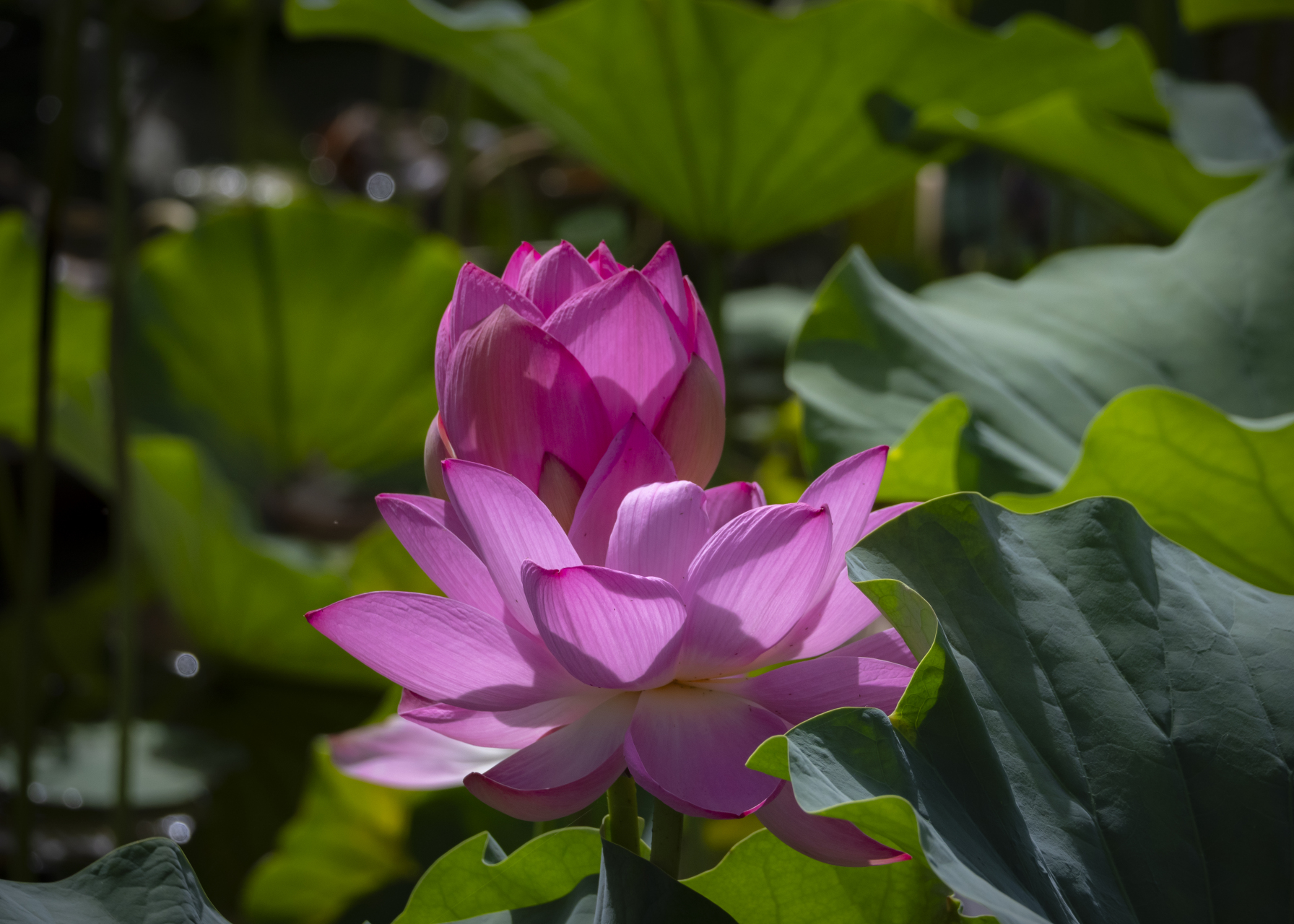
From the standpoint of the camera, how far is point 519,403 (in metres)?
0.27

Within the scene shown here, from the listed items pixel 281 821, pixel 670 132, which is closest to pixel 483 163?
pixel 670 132

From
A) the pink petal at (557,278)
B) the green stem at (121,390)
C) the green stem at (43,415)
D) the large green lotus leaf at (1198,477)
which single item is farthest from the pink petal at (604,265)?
the green stem at (121,390)

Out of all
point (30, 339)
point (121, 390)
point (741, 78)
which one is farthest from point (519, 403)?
point (30, 339)

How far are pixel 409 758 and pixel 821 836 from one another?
0.53 ft

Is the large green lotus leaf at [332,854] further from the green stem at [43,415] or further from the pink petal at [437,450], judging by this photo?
the pink petal at [437,450]

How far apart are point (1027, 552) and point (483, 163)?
1.64m

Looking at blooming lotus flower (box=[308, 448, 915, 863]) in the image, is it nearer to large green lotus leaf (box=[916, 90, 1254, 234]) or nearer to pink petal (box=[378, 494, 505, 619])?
pink petal (box=[378, 494, 505, 619])

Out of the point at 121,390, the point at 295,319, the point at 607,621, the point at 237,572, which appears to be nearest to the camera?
the point at 607,621

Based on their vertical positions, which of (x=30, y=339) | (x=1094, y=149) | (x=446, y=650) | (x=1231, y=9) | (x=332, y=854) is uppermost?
(x=1231, y=9)

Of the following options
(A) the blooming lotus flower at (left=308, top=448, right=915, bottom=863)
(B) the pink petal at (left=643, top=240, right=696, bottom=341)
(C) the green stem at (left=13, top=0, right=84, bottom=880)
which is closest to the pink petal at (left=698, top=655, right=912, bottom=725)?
(A) the blooming lotus flower at (left=308, top=448, right=915, bottom=863)

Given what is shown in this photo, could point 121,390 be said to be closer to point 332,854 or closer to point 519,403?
point 332,854

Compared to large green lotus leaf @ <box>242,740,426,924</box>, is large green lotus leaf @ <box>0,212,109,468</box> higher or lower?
higher

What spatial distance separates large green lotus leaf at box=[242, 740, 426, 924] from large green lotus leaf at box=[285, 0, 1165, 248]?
60 centimetres

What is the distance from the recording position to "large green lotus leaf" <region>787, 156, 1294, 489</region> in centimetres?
57
